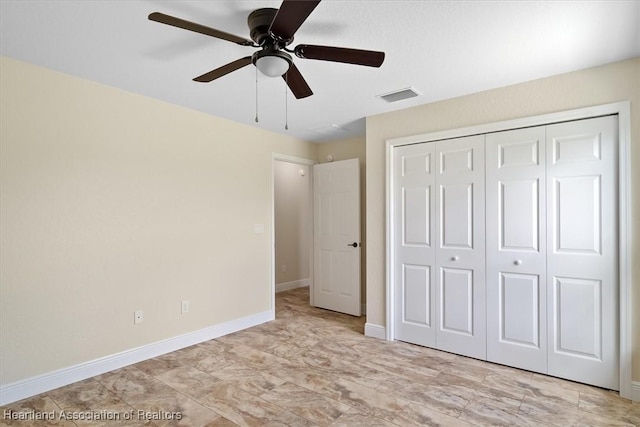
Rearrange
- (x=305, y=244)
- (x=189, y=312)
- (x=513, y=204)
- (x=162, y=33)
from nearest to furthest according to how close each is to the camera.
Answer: (x=162, y=33), (x=513, y=204), (x=189, y=312), (x=305, y=244)

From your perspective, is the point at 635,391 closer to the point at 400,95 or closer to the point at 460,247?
the point at 460,247

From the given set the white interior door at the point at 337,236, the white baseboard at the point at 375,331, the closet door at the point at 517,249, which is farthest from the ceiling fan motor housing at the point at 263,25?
the white baseboard at the point at 375,331

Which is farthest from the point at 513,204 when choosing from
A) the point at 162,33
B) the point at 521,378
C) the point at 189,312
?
→ the point at 189,312

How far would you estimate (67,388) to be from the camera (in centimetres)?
258

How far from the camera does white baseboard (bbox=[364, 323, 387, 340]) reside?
11.9ft

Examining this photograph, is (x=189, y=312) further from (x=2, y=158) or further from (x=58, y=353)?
(x=2, y=158)

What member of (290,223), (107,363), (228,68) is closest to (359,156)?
(290,223)

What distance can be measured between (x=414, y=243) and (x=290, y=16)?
254cm

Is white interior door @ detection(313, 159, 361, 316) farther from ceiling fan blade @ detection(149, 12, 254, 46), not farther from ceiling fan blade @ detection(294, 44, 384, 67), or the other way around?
ceiling fan blade @ detection(149, 12, 254, 46)

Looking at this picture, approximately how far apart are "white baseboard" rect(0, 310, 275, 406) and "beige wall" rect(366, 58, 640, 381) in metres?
1.70

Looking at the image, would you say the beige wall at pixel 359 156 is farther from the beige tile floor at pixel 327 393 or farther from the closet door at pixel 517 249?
the closet door at pixel 517 249

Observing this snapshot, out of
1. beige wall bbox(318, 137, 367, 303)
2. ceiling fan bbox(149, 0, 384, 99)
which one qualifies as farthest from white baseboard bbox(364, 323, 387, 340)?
ceiling fan bbox(149, 0, 384, 99)

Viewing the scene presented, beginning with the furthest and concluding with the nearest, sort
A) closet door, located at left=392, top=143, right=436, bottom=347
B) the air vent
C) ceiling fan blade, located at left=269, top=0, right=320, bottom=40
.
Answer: closet door, located at left=392, top=143, right=436, bottom=347 < the air vent < ceiling fan blade, located at left=269, top=0, right=320, bottom=40

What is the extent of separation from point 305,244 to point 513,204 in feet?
13.9
